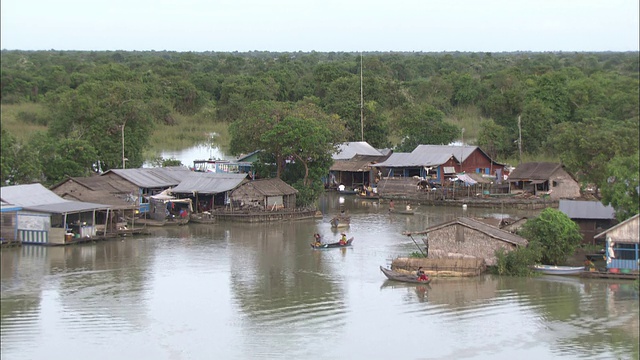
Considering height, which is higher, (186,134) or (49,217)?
(186,134)

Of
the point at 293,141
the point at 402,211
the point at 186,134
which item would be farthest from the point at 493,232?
the point at 186,134

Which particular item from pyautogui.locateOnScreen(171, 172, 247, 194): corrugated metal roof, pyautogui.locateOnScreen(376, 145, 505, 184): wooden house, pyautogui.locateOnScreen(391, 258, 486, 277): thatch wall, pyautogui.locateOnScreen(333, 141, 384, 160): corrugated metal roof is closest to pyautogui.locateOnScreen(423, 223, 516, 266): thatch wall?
pyautogui.locateOnScreen(391, 258, 486, 277): thatch wall

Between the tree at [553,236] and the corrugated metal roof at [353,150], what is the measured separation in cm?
1711

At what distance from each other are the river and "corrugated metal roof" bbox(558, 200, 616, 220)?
9.28 ft

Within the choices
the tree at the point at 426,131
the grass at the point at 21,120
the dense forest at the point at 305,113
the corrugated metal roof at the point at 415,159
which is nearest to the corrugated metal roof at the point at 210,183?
the dense forest at the point at 305,113

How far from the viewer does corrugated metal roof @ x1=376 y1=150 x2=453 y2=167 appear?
33938 millimetres

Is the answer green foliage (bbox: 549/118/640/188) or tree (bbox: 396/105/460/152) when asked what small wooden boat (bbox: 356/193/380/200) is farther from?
green foliage (bbox: 549/118/640/188)

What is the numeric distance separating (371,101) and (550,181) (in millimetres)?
15850

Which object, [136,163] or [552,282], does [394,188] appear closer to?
[136,163]

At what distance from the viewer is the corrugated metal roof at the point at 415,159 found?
1336 inches

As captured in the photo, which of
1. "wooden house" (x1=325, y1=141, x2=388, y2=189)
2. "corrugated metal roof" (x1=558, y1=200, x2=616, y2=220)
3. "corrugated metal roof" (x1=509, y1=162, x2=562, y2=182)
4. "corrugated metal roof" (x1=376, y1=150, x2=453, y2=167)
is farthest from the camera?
"wooden house" (x1=325, y1=141, x2=388, y2=189)

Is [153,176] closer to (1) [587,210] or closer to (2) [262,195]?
(2) [262,195]

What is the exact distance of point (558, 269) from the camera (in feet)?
62.6

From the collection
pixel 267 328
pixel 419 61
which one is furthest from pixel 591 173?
pixel 419 61
